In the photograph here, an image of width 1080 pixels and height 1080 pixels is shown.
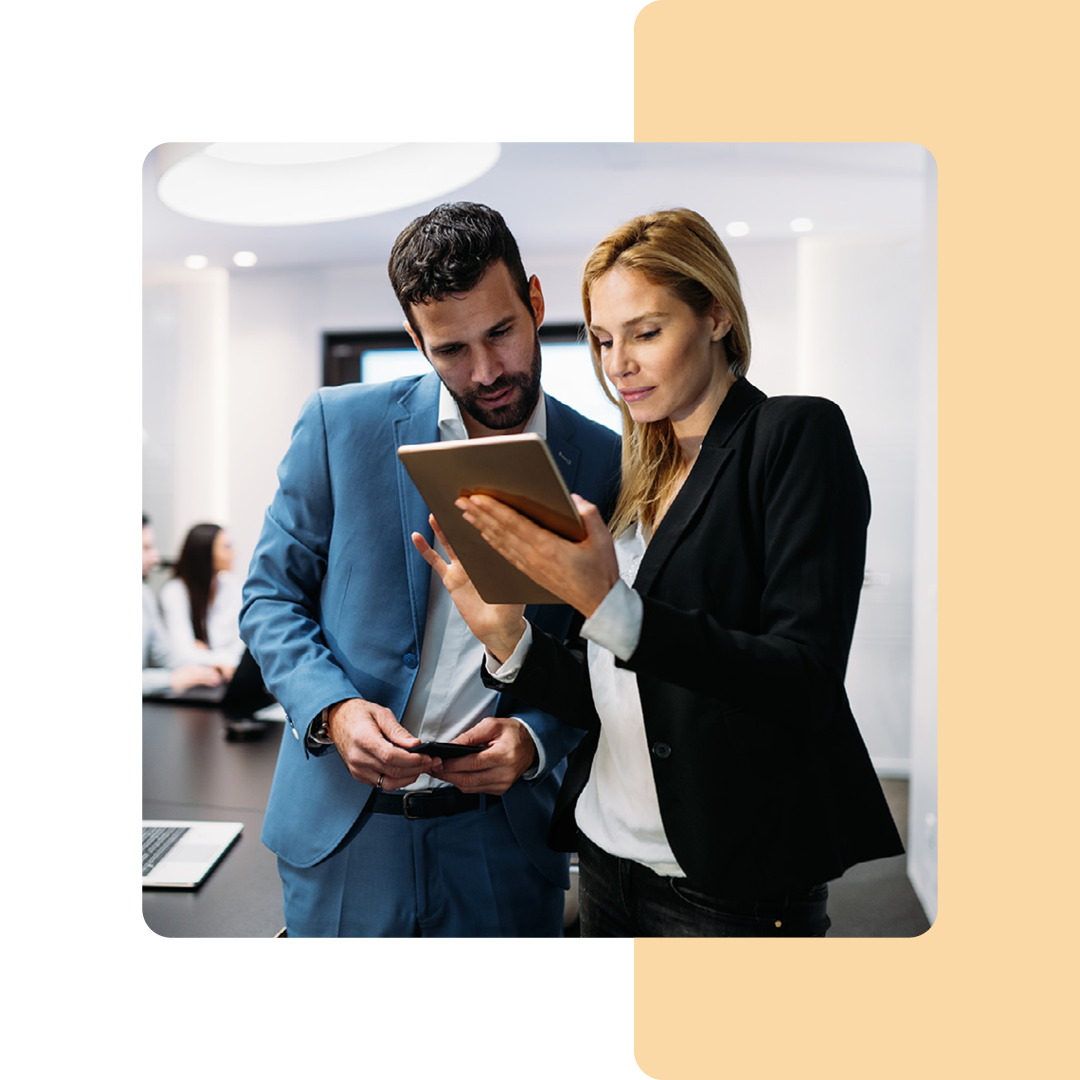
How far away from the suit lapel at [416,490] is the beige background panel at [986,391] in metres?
0.59

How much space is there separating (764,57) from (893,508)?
779 millimetres

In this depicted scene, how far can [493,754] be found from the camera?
1613 mm

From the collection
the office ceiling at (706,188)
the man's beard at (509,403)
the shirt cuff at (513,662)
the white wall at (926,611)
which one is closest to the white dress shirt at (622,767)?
the shirt cuff at (513,662)

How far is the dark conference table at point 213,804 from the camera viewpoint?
174cm

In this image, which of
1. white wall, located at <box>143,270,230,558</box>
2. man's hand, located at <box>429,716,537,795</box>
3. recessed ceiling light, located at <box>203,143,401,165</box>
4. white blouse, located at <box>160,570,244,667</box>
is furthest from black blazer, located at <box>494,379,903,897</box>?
recessed ceiling light, located at <box>203,143,401,165</box>

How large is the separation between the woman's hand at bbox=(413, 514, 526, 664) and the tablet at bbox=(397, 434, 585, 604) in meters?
0.09

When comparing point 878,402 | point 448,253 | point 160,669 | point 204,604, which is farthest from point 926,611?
point 160,669

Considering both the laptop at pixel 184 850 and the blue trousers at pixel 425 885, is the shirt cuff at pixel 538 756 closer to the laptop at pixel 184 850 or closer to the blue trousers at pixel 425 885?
the blue trousers at pixel 425 885

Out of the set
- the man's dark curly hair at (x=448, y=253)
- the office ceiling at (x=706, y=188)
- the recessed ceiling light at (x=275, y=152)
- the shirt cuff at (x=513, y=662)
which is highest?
the recessed ceiling light at (x=275, y=152)

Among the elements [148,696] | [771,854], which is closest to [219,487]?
[148,696]

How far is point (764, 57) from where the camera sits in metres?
1.68

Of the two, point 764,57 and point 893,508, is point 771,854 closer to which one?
point 893,508

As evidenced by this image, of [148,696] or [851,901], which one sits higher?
[148,696]

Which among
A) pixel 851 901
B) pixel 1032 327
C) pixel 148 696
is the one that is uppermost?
pixel 1032 327
